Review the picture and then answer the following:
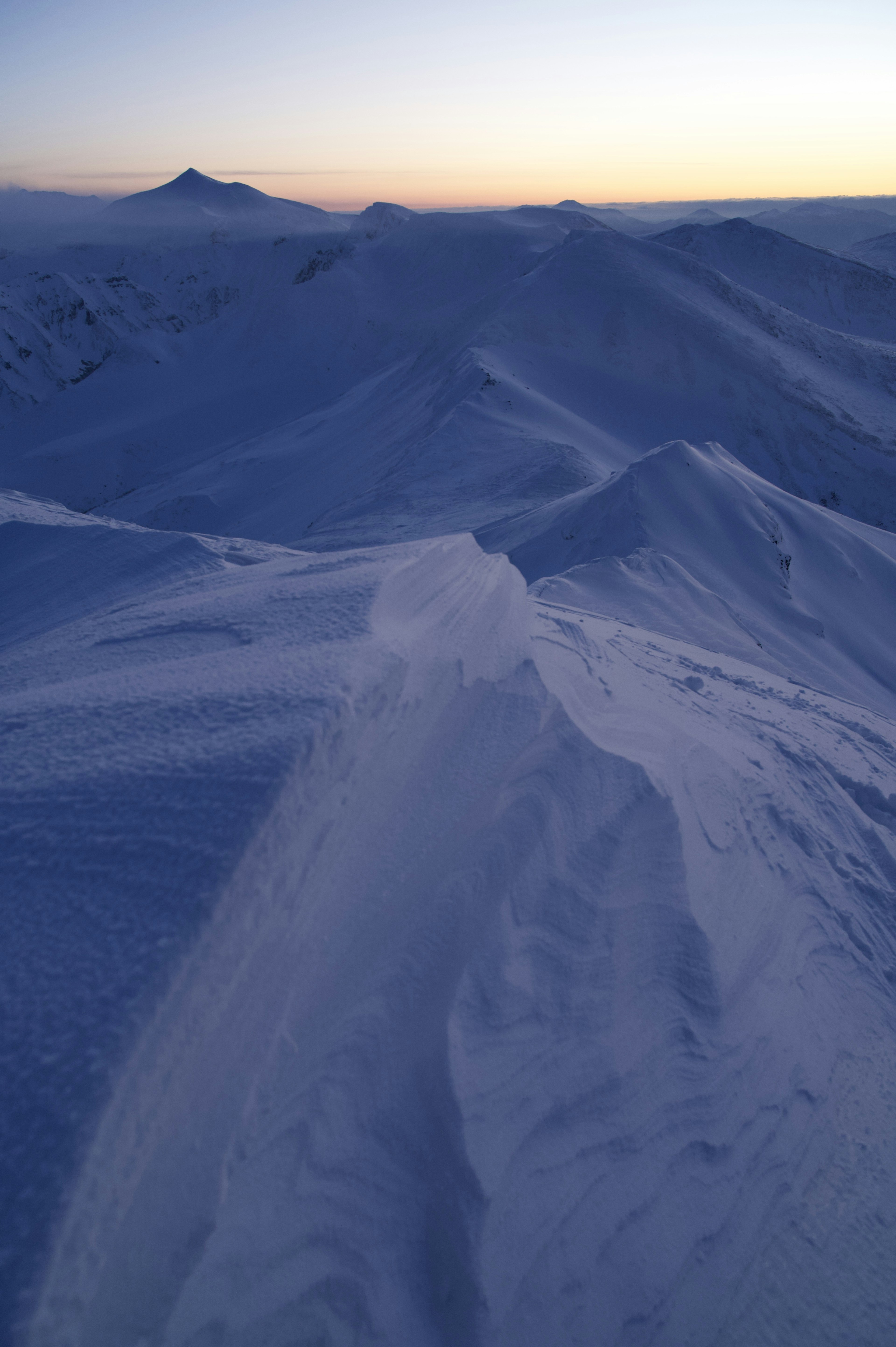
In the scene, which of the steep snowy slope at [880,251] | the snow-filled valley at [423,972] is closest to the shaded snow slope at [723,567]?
the snow-filled valley at [423,972]

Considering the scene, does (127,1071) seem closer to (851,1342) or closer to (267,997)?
(267,997)

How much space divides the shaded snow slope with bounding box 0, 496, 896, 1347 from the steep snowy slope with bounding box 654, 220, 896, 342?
29.2 m

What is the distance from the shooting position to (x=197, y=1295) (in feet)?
3.85

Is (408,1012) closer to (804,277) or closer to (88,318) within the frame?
(804,277)

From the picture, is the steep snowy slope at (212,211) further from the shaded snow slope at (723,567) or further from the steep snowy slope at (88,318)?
the shaded snow slope at (723,567)

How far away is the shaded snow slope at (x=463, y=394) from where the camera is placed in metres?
11.8

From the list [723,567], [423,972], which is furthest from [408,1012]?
[723,567]

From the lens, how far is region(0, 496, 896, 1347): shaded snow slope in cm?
118

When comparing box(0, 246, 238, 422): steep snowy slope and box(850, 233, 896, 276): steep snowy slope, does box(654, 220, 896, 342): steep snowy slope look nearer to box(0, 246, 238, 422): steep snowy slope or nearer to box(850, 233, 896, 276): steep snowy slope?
box(850, 233, 896, 276): steep snowy slope

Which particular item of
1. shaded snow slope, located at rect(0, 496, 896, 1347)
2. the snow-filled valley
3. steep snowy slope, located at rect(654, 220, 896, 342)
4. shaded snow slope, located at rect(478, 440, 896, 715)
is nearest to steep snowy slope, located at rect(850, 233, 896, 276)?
steep snowy slope, located at rect(654, 220, 896, 342)

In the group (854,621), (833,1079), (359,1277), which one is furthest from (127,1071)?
(854,621)

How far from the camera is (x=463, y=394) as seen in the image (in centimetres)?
1334

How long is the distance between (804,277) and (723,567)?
29176 mm

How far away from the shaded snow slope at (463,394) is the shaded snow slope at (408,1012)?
20.3 ft
